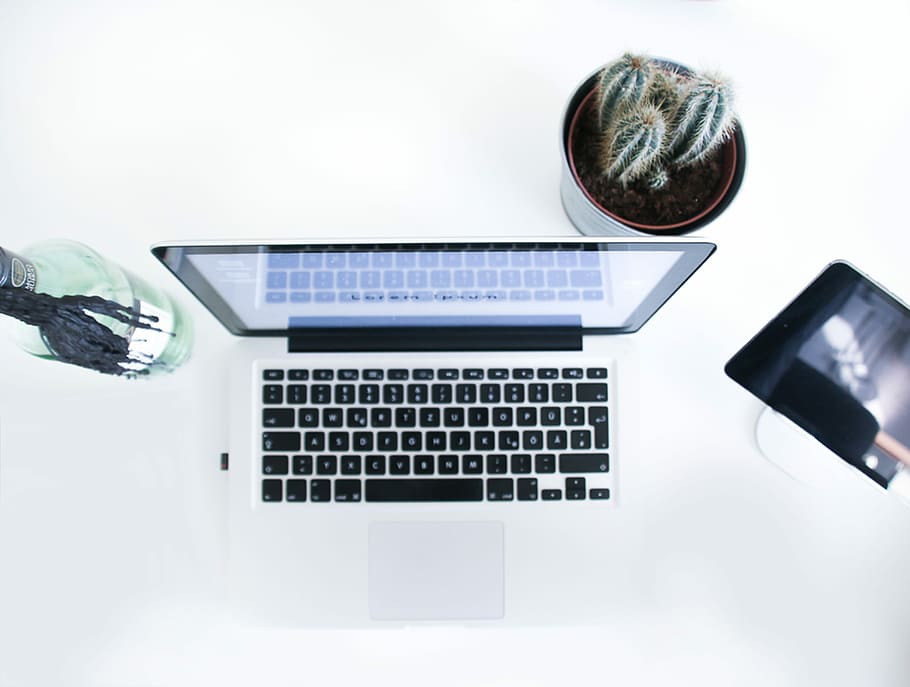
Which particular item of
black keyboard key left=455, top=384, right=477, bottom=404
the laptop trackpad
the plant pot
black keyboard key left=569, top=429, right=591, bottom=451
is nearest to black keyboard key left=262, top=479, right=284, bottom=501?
the laptop trackpad

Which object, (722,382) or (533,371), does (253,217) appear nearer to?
(533,371)

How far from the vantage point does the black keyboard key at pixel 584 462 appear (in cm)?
69

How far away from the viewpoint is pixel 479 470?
27.3 inches

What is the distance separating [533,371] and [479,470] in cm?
12

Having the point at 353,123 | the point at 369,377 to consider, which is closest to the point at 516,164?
the point at 353,123

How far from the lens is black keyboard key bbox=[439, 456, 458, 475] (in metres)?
0.69

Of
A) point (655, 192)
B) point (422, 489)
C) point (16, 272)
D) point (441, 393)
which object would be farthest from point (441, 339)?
point (16, 272)

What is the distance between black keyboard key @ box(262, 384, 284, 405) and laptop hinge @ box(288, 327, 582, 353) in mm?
42

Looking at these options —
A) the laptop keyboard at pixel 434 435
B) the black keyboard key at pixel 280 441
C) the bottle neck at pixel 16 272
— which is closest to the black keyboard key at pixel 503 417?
the laptop keyboard at pixel 434 435

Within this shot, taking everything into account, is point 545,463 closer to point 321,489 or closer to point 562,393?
point 562,393

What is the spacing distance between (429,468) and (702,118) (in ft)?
1.40

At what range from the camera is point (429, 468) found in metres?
0.69

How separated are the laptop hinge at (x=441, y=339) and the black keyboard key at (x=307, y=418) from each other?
0.07 meters

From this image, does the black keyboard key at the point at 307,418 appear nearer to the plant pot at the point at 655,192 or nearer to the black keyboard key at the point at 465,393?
the black keyboard key at the point at 465,393
